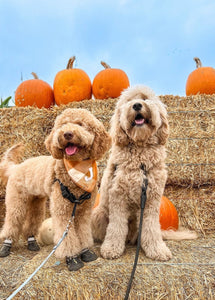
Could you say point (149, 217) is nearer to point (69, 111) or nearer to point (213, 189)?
point (69, 111)

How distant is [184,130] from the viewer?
4.48m

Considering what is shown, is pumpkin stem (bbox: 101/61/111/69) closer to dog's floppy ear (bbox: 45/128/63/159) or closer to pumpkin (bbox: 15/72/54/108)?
pumpkin (bbox: 15/72/54/108)

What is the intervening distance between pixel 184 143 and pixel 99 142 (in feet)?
8.16

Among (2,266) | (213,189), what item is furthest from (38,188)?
(213,189)

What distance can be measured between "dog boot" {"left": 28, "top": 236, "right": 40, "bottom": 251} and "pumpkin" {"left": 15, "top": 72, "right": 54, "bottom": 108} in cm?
281

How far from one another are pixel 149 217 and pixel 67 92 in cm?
315

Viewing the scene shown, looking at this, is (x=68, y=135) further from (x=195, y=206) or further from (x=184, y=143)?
(x=195, y=206)

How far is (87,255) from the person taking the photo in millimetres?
2539

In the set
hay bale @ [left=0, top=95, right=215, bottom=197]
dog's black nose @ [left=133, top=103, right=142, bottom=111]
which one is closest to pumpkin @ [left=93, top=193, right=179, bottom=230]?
hay bale @ [left=0, top=95, right=215, bottom=197]

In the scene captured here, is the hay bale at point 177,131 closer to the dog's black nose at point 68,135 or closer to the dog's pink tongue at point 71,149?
the dog's pink tongue at point 71,149

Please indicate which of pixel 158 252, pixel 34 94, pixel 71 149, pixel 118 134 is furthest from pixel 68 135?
pixel 34 94

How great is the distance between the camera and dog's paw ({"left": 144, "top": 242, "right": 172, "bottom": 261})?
8.42ft

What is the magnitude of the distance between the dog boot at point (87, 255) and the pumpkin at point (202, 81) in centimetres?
384

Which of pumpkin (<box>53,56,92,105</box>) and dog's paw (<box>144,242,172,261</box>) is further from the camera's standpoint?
pumpkin (<box>53,56,92,105</box>)
